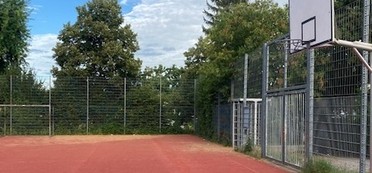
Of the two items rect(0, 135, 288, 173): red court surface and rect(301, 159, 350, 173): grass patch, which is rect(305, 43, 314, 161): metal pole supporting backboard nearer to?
rect(301, 159, 350, 173): grass patch

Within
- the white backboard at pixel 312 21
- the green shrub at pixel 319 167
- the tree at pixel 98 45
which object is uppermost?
the tree at pixel 98 45

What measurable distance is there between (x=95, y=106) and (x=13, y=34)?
6298 millimetres

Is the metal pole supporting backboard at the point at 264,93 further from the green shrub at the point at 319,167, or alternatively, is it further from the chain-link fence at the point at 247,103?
the green shrub at the point at 319,167

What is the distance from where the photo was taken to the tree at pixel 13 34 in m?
31.2

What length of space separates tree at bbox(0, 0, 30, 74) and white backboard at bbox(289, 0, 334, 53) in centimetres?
2357

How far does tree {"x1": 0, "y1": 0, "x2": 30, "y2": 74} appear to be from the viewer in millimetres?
31203

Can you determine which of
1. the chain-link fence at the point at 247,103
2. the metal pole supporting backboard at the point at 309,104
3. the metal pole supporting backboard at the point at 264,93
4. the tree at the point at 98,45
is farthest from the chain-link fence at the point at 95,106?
the metal pole supporting backboard at the point at 309,104

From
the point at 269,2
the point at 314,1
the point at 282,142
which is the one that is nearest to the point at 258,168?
the point at 282,142

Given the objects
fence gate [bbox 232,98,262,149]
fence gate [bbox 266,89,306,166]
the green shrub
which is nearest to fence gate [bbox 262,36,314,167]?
fence gate [bbox 266,89,306,166]

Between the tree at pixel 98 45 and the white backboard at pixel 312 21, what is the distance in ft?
82.3

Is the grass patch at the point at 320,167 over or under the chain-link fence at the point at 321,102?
under

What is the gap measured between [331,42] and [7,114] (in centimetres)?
A: 2571

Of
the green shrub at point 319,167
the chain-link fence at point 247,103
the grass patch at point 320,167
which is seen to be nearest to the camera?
the grass patch at point 320,167

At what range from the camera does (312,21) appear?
31.7 feet
